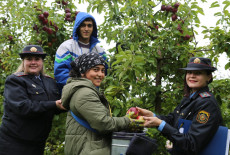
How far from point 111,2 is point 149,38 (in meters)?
0.85

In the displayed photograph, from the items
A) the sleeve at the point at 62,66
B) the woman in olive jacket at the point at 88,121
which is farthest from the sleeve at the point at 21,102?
the woman in olive jacket at the point at 88,121

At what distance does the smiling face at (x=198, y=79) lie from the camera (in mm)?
2483

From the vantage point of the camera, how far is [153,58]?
331 centimetres

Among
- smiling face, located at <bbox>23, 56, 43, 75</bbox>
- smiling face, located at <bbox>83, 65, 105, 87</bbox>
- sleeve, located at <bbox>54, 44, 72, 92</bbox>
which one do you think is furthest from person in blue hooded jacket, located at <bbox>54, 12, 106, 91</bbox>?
smiling face, located at <bbox>83, 65, 105, 87</bbox>

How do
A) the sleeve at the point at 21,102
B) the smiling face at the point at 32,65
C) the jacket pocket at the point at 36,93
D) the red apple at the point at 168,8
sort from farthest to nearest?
the red apple at the point at 168,8, the smiling face at the point at 32,65, the jacket pocket at the point at 36,93, the sleeve at the point at 21,102

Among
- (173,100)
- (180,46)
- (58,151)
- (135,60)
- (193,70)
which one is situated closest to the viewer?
(193,70)

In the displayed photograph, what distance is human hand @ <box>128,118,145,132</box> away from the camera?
222cm

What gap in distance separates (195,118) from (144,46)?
1306 mm

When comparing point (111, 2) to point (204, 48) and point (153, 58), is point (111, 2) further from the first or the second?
point (204, 48)

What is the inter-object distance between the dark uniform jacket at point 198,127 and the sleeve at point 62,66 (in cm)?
124

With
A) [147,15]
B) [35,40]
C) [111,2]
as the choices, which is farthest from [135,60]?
[35,40]

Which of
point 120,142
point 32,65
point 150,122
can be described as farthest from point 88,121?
point 32,65

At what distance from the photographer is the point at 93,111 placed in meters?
2.03

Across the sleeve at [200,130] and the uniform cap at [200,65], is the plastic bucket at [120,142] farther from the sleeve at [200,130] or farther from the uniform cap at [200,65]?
the uniform cap at [200,65]
